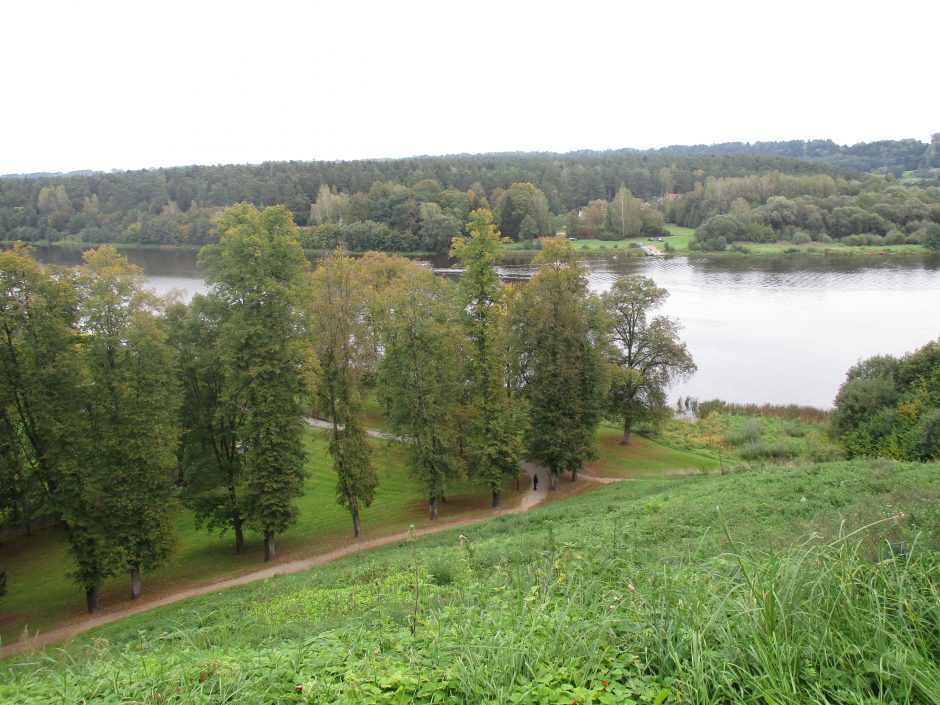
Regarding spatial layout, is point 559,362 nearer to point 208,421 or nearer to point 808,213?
point 208,421

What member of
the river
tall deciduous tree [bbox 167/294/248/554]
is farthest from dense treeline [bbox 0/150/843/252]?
tall deciduous tree [bbox 167/294/248/554]

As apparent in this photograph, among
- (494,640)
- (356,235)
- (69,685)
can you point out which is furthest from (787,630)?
(356,235)

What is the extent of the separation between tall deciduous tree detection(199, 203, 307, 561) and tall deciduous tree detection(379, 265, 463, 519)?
10.4 feet

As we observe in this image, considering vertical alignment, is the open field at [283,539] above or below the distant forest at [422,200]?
below

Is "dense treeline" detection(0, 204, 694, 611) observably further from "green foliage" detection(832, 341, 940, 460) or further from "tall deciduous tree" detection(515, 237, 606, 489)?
"green foliage" detection(832, 341, 940, 460)

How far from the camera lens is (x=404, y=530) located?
752 inches

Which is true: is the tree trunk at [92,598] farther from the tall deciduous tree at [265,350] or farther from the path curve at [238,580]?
the tall deciduous tree at [265,350]

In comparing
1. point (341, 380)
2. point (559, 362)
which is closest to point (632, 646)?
point (341, 380)

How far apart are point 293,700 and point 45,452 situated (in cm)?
1480

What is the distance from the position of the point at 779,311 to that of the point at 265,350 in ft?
153

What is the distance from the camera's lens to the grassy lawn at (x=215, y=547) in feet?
53.0

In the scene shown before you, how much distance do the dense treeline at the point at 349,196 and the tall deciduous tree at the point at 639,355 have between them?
43.5 m

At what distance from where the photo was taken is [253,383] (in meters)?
16.9

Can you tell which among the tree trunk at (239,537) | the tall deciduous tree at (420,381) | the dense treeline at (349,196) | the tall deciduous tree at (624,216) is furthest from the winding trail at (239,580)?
the tall deciduous tree at (624,216)
